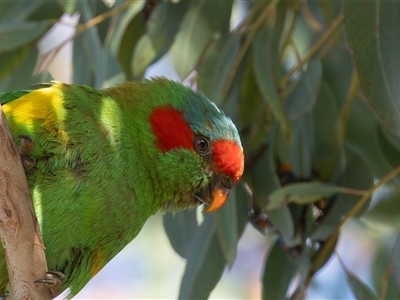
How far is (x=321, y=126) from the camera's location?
132 inches

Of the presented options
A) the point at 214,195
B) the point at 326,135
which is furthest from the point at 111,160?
the point at 326,135

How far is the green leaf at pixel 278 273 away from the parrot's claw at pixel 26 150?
1304 mm

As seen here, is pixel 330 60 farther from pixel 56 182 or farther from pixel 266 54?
pixel 56 182

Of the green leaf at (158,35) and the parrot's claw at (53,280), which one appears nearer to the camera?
the parrot's claw at (53,280)

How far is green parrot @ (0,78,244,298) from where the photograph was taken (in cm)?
235

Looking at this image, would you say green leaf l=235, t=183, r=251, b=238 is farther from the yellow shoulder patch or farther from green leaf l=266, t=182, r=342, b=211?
the yellow shoulder patch

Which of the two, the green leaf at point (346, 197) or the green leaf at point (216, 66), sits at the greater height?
the green leaf at point (216, 66)

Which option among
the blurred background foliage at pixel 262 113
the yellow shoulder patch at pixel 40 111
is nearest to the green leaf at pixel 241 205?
the blurred background foliage at pixel 262 113

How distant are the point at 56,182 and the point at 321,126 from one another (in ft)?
4.68

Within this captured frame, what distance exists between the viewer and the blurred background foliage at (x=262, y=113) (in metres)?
3.05

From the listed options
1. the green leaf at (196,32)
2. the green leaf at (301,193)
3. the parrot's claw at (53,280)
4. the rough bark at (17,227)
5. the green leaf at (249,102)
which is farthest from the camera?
the green leaf at (249,102)

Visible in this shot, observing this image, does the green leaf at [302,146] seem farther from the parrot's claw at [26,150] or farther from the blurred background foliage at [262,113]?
the parrot's claw at [26,150]

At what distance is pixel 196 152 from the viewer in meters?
2.67

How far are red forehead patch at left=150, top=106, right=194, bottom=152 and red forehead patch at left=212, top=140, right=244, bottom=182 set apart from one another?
10 cm
